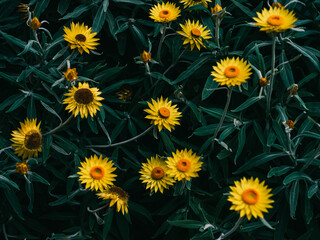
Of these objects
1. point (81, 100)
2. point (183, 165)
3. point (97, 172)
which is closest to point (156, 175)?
point (183, 165)

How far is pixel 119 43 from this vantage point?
2209 mm

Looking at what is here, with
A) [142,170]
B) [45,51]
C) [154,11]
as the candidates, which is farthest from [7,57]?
[142,170]

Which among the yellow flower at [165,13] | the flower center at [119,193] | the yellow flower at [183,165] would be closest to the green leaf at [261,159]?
the yellow flower at [183,165]

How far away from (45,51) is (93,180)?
0.67m

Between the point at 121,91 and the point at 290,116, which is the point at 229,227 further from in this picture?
the point at 121,91

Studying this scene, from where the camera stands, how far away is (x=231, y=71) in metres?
1.71

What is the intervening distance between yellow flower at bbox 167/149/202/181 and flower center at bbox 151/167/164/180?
45mm

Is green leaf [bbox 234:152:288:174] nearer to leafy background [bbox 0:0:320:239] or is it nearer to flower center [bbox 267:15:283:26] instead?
leafy background [bbox 0:0:320:239]

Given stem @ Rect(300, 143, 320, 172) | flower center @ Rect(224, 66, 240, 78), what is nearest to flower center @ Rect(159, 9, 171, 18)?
flower center @ Rect(224, 66, 240, 78)

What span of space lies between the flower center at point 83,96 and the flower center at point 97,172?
0.28 meters

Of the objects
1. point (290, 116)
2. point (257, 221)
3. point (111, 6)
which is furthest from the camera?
point (111, 6)

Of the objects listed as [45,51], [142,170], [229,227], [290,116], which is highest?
[45,51]

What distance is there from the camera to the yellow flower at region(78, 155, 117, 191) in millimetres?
1816

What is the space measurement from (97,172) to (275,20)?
94 centimetres
